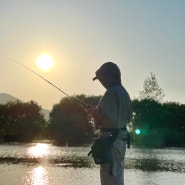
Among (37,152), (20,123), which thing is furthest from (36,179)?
(20,123)

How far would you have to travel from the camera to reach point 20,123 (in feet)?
382

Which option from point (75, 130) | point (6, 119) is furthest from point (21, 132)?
point (75, 130)

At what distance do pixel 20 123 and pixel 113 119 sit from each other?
112 m

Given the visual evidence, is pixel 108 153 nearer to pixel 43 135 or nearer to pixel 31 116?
pixel 31 116

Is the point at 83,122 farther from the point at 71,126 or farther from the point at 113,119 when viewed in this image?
the point at 113,119

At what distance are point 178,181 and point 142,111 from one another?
Result: 231ft

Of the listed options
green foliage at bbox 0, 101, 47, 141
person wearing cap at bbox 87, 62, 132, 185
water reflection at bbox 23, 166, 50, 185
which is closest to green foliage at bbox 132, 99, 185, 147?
green foliage at bbox 0, 101, 47, 141

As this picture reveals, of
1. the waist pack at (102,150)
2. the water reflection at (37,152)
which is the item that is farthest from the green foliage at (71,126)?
the waist pack at (102,150)

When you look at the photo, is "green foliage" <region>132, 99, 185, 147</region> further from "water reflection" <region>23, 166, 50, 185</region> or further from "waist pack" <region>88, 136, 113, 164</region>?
"waist pack" <region>88, 136, 113, 164</region>

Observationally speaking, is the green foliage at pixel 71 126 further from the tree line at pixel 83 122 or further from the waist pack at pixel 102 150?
the waist pack at pixel 102 150

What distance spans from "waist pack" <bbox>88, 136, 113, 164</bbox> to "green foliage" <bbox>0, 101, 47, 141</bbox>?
107756 mm

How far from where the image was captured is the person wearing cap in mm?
6031

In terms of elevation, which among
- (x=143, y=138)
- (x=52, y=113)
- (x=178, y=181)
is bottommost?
(x=178, y=181)

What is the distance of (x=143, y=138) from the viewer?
82375 mm
